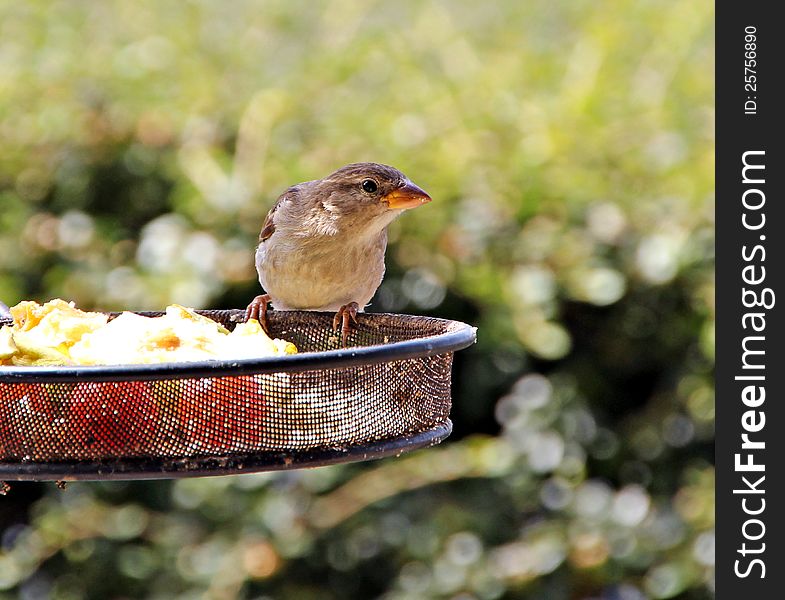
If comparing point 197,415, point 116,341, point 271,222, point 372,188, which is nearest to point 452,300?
point 271,222

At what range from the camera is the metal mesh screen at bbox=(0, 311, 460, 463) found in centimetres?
199

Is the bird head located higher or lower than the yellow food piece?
higher

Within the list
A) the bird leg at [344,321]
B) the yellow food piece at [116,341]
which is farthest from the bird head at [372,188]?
the yellow food piece at [116,341]

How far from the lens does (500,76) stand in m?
4.88

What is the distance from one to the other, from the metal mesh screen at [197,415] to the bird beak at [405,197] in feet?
3.77

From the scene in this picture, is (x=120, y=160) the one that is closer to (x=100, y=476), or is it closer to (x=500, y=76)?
(x=500, y=76)

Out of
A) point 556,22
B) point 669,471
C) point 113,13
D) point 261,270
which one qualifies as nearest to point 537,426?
point 669,471

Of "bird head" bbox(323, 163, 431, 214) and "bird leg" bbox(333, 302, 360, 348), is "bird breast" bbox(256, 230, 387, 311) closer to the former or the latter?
"bird head" bbox(323, 163, 431, 214)

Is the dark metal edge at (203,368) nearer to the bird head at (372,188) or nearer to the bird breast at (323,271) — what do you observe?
the bird head at (372,188)

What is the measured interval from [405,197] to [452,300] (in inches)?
39.7

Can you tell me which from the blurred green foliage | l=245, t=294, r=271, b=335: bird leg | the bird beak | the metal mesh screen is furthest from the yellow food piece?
the blurred green foliage

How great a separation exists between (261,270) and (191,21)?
2.00 m

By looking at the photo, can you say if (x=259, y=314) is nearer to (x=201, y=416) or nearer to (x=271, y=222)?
(x=271, y=222)

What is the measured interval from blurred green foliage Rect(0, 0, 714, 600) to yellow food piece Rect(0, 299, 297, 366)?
1800mm
